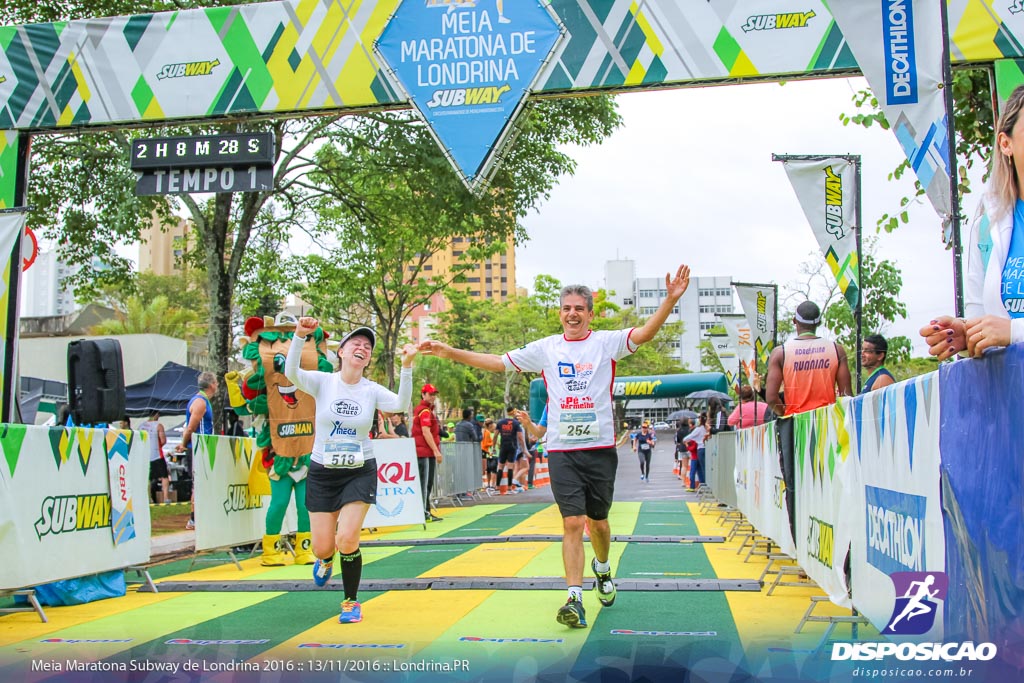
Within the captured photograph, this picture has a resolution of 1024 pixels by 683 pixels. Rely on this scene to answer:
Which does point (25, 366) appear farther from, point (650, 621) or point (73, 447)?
point (650, 621)

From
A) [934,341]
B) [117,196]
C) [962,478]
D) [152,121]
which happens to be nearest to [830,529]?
[962,478]

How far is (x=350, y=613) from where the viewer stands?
19.6 ft

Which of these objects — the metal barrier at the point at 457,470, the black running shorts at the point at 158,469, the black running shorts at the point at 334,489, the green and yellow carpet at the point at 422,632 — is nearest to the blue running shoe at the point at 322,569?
the green and yellow carpet at the point at 422,632

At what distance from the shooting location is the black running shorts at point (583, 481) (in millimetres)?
5980

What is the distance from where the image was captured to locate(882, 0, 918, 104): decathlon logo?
6.98m

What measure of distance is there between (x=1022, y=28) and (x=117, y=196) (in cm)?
1321

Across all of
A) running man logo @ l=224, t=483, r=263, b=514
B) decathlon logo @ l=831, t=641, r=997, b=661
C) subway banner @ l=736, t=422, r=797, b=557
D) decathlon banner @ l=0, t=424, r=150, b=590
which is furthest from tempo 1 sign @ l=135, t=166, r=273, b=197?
decathlon logo @ l=831, t=641, r=997, b=661

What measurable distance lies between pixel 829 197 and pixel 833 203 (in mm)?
78

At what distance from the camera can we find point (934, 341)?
2971mm

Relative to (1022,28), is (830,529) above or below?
below

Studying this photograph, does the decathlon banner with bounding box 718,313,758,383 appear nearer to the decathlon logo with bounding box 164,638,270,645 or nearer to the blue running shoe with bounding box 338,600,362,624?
the blue running shoe with bounding box 338,600,362,624

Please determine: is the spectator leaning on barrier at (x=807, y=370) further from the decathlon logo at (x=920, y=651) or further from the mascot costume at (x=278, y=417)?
the mascot costume at (x=278, y=417)

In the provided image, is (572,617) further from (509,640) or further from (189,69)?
(189,69)

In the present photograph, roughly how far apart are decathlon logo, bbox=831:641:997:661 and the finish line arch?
6038 mm
